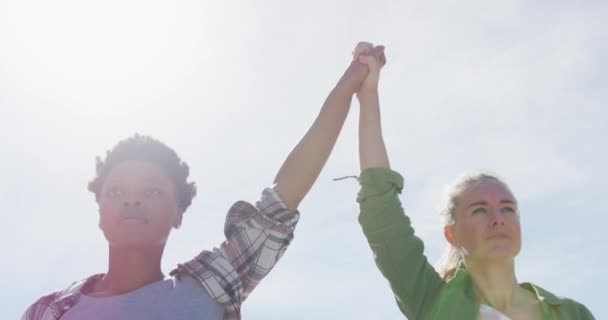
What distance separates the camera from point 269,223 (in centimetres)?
386

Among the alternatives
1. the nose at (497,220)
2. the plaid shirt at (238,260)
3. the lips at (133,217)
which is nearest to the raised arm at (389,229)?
the nose at (497,220)

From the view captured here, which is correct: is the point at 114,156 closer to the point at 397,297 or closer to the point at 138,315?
the point at 138,315

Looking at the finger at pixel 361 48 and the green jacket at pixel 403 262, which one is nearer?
the green jacket at pixel 403 262

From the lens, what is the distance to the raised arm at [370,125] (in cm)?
461

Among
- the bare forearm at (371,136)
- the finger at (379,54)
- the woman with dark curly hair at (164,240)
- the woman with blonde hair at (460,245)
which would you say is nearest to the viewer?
the woman with dark curly hair at (164,240)

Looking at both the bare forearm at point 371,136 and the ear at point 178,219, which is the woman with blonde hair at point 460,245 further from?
the ear at point 178,219

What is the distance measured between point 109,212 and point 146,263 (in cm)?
32

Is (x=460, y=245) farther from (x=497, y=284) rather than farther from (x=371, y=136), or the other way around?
(x=371, y=136)

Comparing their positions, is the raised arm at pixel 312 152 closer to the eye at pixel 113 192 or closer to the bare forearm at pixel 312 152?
the bare forearm at pixel 312 152

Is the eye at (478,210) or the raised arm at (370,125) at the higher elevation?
the raised arm at (370,125)

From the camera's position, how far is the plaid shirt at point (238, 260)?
372cm

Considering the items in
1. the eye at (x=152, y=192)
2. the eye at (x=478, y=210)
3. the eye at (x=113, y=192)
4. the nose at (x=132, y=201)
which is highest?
the eye at (x=478, y=210)

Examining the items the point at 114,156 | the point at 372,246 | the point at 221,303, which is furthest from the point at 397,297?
the point at 114,156

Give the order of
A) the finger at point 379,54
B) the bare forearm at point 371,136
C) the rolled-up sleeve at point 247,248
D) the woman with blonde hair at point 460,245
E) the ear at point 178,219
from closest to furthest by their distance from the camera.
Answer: the rolled-up sleeve at point 247,248
the ear at point 178,219
the woman with blonde hair at point 460,245
the bare forearm at point 371,136
the finger at point 379,54
